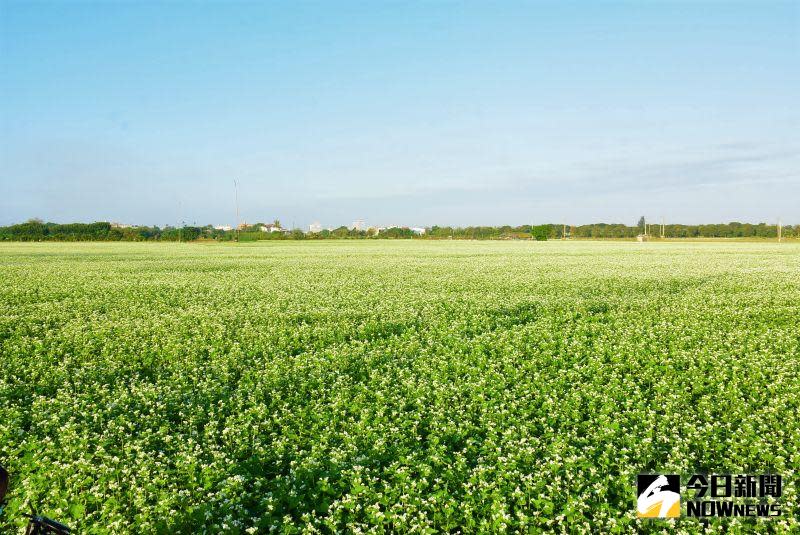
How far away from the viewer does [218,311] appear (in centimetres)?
1958

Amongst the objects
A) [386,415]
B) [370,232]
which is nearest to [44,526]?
[386,415]

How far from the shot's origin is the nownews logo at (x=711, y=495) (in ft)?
19.9

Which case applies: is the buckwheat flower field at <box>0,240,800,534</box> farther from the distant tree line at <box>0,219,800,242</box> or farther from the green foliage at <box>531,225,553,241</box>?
the green foliage at <box>531,225,553,241</box>

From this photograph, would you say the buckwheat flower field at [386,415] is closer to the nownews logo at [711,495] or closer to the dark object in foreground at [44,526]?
the nownews logo at [711,495]

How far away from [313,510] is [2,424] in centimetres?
589

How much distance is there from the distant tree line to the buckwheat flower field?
116 meters

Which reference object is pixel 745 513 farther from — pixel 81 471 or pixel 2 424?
pixel 2 424

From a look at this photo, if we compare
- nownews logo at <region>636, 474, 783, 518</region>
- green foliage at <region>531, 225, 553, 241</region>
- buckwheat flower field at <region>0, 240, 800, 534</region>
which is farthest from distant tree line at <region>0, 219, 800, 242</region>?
nownews logo at <region>636, 474, 783, 518</region>

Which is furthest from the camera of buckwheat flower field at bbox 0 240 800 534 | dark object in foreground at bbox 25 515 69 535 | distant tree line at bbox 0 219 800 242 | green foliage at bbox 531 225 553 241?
green foliage at bbox 531 225 553 241

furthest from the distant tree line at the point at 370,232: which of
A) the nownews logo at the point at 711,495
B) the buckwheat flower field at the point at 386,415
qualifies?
the nownews logo at the point at 711,495

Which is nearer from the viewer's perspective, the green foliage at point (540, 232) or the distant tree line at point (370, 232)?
the distant tree line at point (370, 232)

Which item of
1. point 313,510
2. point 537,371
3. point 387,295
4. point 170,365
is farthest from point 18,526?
point 387,295

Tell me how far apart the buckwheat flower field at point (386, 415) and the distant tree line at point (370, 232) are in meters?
116

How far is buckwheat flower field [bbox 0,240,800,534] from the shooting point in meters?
5.95
